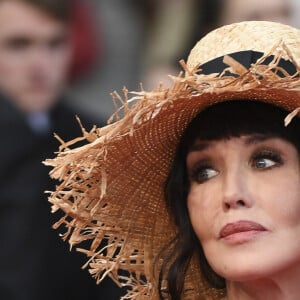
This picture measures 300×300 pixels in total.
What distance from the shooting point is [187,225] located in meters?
4.05

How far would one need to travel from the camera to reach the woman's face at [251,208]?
3.69 meters

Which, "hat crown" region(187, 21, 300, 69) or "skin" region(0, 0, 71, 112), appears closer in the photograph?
"hat crown" region(187, 21, 300, 69)

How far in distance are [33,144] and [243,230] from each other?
1998 mm

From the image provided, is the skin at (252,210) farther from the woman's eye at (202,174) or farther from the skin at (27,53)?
the skin at (27,53)

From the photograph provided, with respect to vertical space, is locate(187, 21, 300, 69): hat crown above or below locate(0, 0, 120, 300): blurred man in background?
above

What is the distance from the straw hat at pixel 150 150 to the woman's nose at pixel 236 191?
225 millimetres

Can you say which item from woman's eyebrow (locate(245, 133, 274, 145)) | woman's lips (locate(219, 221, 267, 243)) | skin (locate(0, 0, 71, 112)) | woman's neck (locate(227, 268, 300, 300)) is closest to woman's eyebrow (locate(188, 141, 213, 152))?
woman's eyebrow (locate(245, 133, 274, 145))

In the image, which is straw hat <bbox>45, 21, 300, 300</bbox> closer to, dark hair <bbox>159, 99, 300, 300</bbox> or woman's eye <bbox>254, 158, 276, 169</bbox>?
dark hair <bbox>159, 99, 300, 300</bbox>

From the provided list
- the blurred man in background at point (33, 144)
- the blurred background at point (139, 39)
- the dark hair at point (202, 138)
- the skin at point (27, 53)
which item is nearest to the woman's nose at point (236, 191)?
the dark hair at point (202, 138)

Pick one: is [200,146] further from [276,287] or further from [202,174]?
[276,287]

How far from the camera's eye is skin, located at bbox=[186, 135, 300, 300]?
3.69 metres

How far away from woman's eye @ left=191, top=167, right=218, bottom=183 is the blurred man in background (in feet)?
5.03

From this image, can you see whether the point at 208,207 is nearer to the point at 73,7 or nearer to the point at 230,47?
the point at 230,47

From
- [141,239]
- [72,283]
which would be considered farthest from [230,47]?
[72,283]
